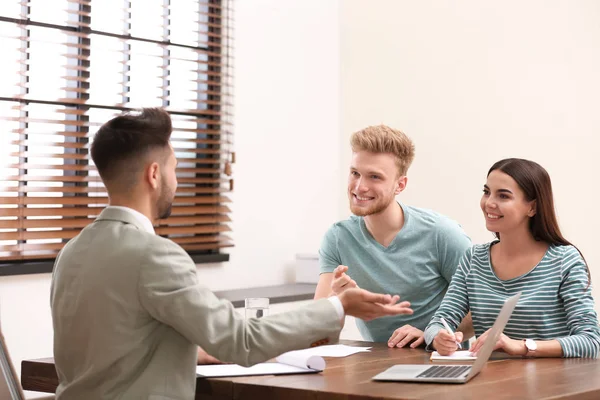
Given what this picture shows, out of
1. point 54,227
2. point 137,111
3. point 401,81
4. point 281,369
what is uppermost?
point 401,81

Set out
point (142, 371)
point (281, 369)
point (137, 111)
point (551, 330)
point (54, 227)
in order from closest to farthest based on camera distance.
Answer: point (142, 371), point (137, 111), point (281, 369), point (551, 330), point (54, 227)

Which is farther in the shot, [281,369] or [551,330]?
[551,330]

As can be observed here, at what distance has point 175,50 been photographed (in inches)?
167

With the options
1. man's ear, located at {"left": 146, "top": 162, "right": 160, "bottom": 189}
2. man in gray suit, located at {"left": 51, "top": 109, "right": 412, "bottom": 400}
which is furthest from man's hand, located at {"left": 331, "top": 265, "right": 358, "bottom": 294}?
man's ear, located at {"left": 146, "top": 162, "right": 160, "bottom": 189}

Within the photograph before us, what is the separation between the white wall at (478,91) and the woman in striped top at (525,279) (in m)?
1.98

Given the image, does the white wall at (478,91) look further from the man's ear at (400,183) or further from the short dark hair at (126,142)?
the short dark hair at (126,142)

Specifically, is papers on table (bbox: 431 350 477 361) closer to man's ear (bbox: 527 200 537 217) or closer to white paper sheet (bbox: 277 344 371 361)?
Result: white paper sheet (bbox: 277 344 371 361)

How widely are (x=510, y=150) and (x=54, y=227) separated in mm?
2394

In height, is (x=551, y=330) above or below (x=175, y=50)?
below

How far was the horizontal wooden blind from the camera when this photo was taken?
355cm

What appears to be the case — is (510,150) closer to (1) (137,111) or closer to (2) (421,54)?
(2) (421,54)

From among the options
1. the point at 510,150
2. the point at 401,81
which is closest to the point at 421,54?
the point at 401,81

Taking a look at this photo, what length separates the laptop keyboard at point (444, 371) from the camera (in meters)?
1.93

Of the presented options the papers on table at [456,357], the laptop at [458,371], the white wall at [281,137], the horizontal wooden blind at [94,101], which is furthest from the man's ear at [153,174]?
the white wall at [281,137]
